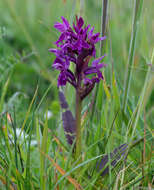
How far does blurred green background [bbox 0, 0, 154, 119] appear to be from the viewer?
1.63 m

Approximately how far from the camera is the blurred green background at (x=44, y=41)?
1.63 metres

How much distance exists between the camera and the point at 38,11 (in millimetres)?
3883

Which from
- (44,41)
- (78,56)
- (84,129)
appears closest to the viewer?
(78,56)

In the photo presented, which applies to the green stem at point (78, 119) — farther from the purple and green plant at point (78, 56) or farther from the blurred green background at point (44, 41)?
the blurred green background at point (44, 41)

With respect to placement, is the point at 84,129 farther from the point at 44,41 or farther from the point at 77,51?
the point at 44,41

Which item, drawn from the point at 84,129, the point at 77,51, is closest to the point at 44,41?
the point at 84,129

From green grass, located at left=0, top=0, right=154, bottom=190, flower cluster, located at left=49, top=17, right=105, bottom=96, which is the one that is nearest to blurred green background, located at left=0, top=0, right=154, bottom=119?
green grass, located at left=0, top=0, right=154, bottom=190

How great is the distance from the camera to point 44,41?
3.04 m

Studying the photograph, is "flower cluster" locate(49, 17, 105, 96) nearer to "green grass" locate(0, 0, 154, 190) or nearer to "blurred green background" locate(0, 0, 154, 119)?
"green grass" locate(0, 0, 154, 190)

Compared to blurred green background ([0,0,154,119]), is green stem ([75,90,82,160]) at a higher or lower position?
lower

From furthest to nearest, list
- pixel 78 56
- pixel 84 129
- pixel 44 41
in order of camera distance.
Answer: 1. pixel 44 41
2. pixel 84 129
3. pixel 78 56

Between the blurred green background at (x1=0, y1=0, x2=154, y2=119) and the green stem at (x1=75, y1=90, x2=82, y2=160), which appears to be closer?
the green stem at (x1=75, y1=90, x2=82, y2=160)

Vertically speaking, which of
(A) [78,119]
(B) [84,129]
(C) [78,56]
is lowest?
(B) [84,129]

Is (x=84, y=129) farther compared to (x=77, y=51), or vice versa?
(x=84, y=129)
